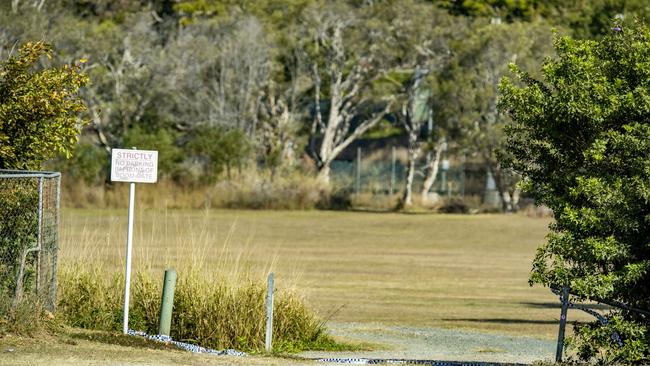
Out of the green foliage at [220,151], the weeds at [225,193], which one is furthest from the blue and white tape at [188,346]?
the green foliage at [220,151]

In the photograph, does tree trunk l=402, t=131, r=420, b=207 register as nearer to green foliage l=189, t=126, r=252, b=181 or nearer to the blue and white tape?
green foliage l=189, t=126, r=252, b=181

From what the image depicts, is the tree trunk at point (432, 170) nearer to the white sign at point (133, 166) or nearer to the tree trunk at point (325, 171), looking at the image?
the tree trunk at point (325, 171)

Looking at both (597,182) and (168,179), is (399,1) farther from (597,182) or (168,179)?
(597,182)

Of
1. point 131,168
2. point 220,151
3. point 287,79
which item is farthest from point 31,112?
point 287,79

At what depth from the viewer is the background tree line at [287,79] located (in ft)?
202

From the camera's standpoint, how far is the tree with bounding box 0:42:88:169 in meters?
17.9

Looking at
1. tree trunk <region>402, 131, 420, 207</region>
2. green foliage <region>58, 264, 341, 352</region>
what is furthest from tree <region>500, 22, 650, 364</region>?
tree trunk <region>402, 131, 420, 207</region>

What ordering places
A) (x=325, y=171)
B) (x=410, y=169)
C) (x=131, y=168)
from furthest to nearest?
(x=325, y=171) → (x=410, y=169) → (x=131, y=168)

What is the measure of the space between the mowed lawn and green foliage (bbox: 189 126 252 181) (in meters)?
3.98

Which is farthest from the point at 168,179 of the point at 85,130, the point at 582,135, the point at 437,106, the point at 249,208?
the point at 582,135

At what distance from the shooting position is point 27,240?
56.9 ft

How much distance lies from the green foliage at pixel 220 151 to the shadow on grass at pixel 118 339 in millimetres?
42970

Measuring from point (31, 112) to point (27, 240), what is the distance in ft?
5.60

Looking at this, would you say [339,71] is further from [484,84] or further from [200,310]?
[200,310]
